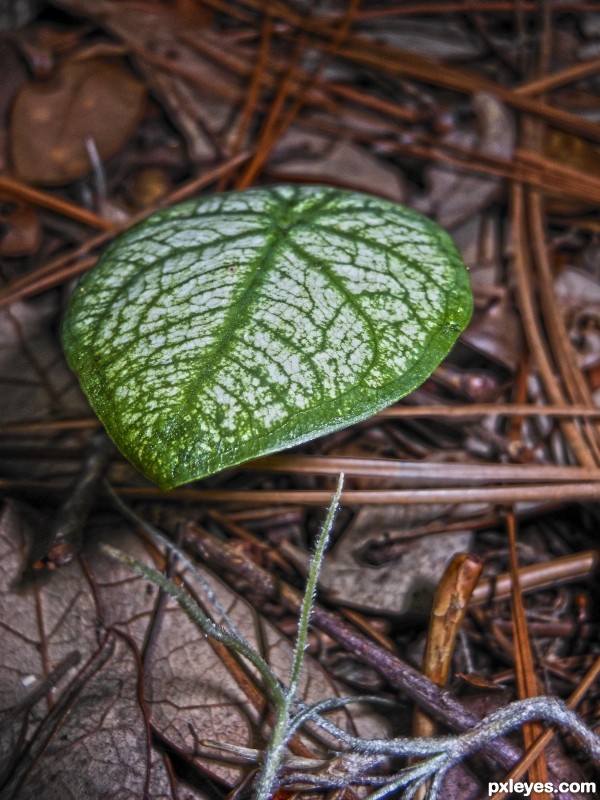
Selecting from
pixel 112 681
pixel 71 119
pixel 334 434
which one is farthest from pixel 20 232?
pixel 112 681

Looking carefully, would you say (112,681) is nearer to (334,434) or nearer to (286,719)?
(286,719)

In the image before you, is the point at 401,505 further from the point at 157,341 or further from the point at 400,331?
the point at 157,341

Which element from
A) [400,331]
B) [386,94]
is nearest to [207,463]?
[400,331]

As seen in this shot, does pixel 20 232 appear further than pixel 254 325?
Yes

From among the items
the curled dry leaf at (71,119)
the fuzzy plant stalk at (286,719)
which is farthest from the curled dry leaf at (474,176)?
the fuzzy plant stalk at (286,719)

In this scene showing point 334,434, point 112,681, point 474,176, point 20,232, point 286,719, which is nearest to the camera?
point 286,719

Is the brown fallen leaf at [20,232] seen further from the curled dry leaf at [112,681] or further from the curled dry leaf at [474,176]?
the curled dry leaf at [474,176]
